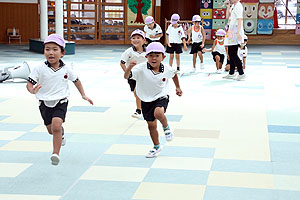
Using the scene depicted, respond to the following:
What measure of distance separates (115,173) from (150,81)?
114 centimetres

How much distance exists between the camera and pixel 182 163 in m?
5.59

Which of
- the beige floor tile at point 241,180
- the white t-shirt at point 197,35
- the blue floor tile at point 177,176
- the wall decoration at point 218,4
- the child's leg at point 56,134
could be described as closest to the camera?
the beige floor tile at point 241,180

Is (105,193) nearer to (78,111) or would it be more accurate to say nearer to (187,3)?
(78,111)

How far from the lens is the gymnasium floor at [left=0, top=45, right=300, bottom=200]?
4.73 metres

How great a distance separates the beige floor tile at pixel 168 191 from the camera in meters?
4.52

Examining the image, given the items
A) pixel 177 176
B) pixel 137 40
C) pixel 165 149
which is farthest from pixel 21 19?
pixel 177 176

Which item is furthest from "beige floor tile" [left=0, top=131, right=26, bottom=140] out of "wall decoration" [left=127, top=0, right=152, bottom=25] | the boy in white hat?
"wall decoration" [left=127, top=0, right=152, bottom=25]

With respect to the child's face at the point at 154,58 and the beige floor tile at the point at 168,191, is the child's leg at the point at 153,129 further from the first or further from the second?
the beige floor tile at the point at 168,191

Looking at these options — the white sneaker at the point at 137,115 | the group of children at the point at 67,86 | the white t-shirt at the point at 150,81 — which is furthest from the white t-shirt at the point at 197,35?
the white t-shirt at the point at 150,81

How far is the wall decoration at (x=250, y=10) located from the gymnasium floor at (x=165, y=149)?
13860 mm

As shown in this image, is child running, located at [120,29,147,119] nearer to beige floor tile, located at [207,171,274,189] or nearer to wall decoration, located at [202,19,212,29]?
beige floor tile, located at [207,171,274,189]

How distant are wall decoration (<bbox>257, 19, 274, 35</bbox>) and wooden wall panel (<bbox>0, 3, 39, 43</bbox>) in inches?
395

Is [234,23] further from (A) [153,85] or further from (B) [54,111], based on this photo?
(B) [54,111]

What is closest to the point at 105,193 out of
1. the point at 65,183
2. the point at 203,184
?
the point at 65,183
